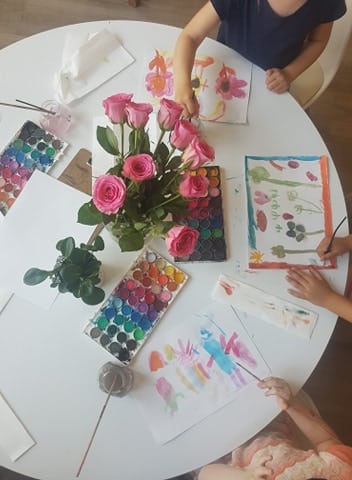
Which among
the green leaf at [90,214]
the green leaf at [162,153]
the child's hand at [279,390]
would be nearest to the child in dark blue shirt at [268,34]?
the green leaf at [162,153]

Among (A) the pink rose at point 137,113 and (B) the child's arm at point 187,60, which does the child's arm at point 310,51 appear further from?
(A) the pink rose at point 137,113

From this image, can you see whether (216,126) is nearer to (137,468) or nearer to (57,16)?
(137,468)

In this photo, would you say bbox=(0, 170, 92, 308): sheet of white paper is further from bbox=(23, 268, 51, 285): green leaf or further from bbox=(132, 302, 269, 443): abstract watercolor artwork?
bbox=(132, 302, 269, 443): abstract watercolor artwork

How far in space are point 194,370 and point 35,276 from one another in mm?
354

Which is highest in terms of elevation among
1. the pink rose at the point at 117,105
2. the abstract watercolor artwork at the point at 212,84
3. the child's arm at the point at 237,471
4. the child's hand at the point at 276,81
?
the child's hand at the point at 276,81

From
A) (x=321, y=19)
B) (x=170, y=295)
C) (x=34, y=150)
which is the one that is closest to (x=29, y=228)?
(x=34, y=150)

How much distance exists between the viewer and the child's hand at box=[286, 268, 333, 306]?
1086 millimetres

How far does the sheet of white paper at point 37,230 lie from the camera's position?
1076 millimetres

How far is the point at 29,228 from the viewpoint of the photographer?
1105mm

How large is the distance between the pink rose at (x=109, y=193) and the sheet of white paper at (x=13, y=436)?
47 centimetres

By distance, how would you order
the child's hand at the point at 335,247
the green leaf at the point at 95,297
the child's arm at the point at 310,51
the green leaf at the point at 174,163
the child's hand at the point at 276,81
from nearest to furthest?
the green leaf at the point at 174,163 < the green leaf at the point at 95,297 < the child's hand at the point at 335,247 < the child's hand at the point at 276,81 < the child's arm at the point at 310,51

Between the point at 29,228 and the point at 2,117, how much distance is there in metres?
0.26

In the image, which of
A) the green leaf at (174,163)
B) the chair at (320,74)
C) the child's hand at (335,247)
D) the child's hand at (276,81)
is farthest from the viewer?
the chair at (320,74)

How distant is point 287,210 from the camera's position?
3.76 feet
